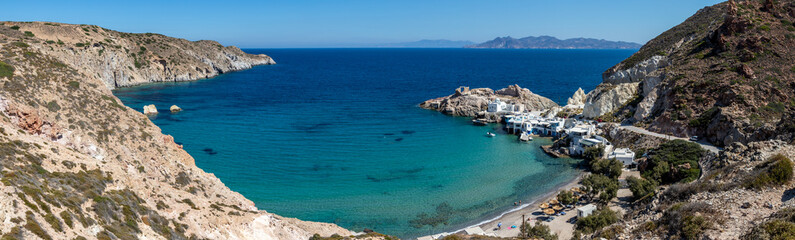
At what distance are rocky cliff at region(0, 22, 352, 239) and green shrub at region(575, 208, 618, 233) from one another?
15.8 meters

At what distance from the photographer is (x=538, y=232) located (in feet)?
100

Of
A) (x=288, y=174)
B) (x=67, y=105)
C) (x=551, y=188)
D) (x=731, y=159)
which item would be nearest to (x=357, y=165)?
(x=288, y=174)

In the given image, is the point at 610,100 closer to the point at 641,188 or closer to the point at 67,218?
the point at 641,188

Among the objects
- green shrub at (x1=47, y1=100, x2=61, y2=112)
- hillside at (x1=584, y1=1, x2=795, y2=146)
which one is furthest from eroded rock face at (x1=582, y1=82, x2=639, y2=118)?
green shrub at (x1=47, y1=100, x2=61, y2=112)

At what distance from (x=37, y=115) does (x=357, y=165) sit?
29.6m

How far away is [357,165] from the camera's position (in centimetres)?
4881

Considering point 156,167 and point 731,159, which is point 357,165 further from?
point 731,159

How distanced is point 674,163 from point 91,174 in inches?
1677

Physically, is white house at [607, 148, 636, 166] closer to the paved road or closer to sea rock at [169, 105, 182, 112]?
the paved road

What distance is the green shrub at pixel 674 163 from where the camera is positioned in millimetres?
37938

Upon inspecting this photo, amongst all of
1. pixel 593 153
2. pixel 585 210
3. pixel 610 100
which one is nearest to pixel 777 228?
pixel 585 210

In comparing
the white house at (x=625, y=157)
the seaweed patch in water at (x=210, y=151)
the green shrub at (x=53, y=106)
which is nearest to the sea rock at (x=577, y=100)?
the white house at (x=625, y=157)

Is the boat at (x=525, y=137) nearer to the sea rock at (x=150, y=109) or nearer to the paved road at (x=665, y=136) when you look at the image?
the paved road at (x=665, y=136)

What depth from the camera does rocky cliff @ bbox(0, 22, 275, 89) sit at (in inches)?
4006
